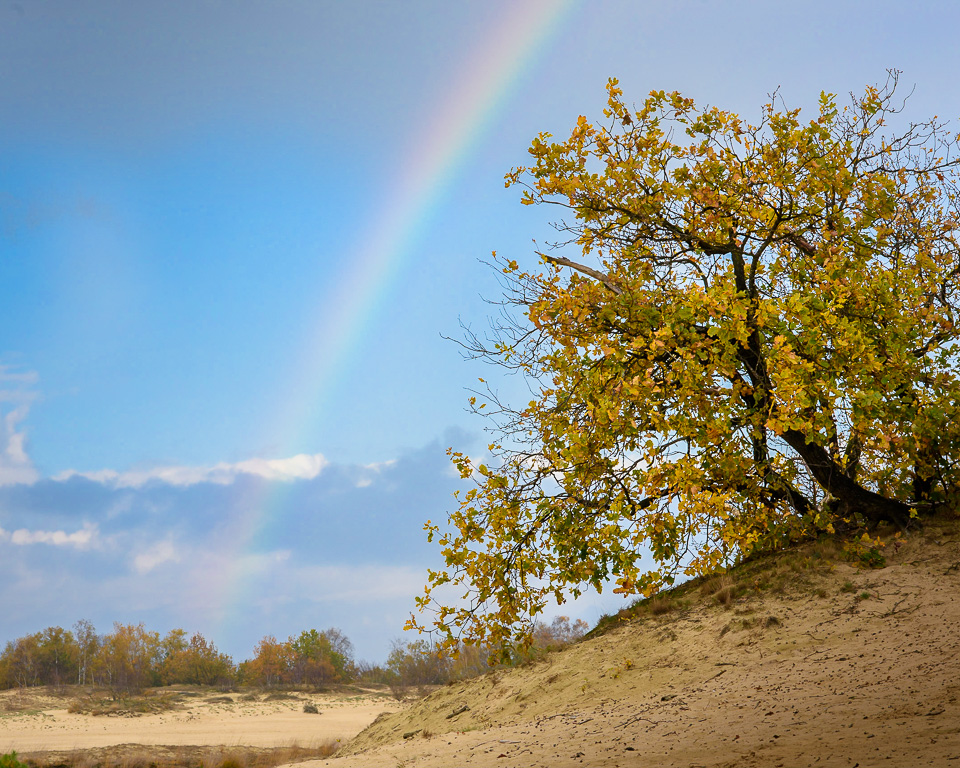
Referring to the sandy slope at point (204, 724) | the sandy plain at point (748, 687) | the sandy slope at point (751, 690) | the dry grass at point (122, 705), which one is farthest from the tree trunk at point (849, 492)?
the dry grass at point (122, 705)

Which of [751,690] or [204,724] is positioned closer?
[751,690]

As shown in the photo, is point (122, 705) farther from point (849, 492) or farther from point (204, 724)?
point (849, 492)

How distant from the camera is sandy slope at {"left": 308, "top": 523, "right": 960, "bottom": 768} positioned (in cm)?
630

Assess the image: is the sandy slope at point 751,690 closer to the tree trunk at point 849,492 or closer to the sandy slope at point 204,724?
the tree trunk at point 849,492

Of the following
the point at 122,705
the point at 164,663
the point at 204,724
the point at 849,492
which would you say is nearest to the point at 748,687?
the point at 849,492

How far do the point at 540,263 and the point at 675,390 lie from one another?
13.9 feet

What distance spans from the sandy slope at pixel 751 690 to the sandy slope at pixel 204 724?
44.1 ft

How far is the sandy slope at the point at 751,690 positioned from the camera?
6.30m

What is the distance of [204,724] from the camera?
2917 cm

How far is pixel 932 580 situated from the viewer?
1010 cm

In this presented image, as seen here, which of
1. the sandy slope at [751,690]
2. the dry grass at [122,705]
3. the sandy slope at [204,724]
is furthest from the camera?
the dry grass at [122,705]

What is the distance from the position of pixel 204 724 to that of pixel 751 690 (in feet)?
89.6

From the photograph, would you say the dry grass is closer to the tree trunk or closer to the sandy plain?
the sandy plain

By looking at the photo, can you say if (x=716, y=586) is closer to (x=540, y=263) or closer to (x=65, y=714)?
(x=540, y=263)
